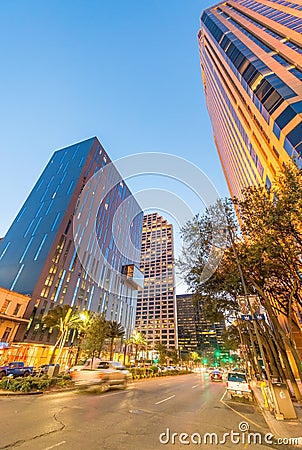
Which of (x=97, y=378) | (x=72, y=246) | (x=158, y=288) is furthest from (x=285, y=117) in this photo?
(x=158, y=288)

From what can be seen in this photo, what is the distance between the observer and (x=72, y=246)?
58375 mm

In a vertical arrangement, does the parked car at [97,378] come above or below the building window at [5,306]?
below

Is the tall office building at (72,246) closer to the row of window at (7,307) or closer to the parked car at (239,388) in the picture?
the row of window at (7,307)

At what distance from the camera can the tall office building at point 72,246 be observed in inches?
1935

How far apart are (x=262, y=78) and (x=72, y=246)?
172 ft

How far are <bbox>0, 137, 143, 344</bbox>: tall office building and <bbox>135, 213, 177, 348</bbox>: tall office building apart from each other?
69758mm

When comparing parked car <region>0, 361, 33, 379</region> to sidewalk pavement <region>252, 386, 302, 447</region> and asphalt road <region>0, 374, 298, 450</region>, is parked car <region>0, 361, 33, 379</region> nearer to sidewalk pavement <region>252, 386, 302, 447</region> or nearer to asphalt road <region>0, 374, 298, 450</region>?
asphalt road <region>0, 374, 298, 450</region>

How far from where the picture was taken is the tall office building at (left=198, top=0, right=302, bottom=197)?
2478cm

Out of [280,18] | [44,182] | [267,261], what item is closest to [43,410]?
[267,261]

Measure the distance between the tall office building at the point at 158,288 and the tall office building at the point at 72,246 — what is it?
69758mm

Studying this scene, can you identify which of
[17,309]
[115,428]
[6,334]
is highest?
[17,309]

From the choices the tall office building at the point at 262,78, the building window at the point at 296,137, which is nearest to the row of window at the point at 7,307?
the tall office building at the point at 262,78

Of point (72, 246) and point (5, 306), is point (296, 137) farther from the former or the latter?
point (72, 246)

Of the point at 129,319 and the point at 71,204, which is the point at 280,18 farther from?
the point at 129,319
